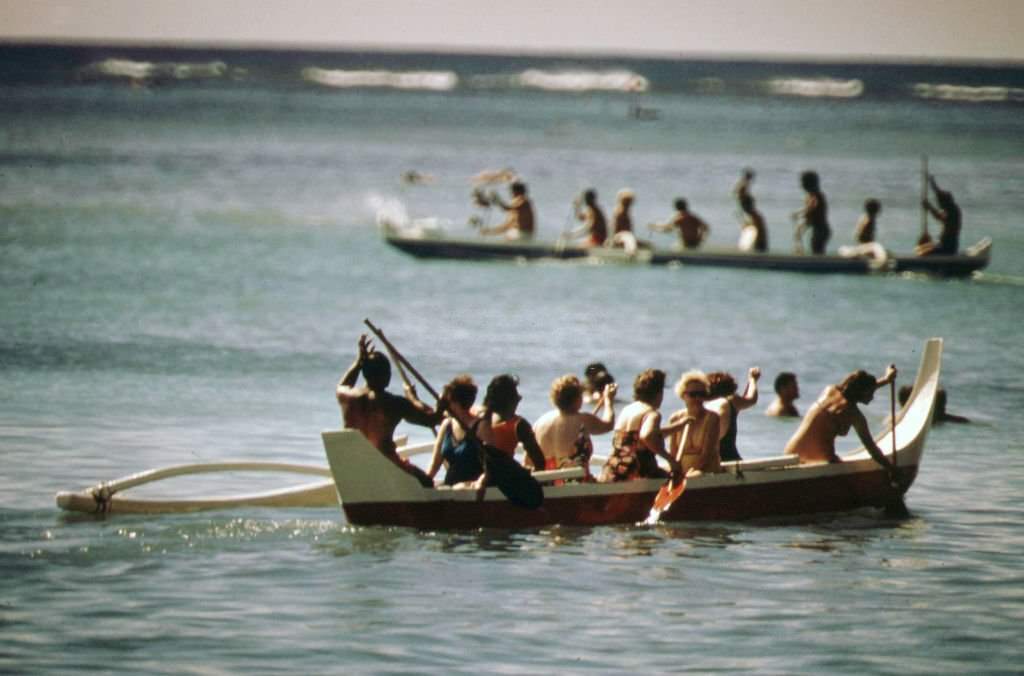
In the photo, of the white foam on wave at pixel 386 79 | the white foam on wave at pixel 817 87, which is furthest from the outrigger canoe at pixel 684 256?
the white foam on wave at pixel 386 79

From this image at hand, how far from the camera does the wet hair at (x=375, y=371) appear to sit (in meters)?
11.6

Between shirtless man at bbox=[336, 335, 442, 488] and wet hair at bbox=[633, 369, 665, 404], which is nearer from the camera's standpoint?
shirtless man at bbox=[336, 335, 442, 488]

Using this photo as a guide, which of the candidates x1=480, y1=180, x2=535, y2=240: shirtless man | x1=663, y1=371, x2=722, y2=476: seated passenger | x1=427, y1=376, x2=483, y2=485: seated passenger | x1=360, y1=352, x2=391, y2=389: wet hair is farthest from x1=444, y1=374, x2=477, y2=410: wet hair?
x1=480, y1=180, x2=535, y2=240: shirtless man

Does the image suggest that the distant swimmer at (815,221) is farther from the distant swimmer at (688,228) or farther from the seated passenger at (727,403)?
the seated passenger at (727,403)

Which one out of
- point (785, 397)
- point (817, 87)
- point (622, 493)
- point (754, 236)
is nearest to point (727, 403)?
point (622, 493)

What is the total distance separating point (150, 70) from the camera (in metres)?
152

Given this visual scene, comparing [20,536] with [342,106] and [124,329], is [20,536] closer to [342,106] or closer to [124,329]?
[124,329]

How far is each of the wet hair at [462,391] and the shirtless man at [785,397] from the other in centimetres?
392

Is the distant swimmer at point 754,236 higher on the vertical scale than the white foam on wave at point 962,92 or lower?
lower

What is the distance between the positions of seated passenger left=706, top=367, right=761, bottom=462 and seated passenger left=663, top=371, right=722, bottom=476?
0.39ft

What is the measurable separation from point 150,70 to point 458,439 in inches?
5660

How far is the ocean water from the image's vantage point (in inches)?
390

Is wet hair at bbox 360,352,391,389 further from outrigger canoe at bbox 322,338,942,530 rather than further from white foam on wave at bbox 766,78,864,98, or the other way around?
white foam on wave at bbox 766,78,864,98

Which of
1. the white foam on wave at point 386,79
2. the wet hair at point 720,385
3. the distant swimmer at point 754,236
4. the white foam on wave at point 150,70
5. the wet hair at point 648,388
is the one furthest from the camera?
the white foam on wave at point 386,79
